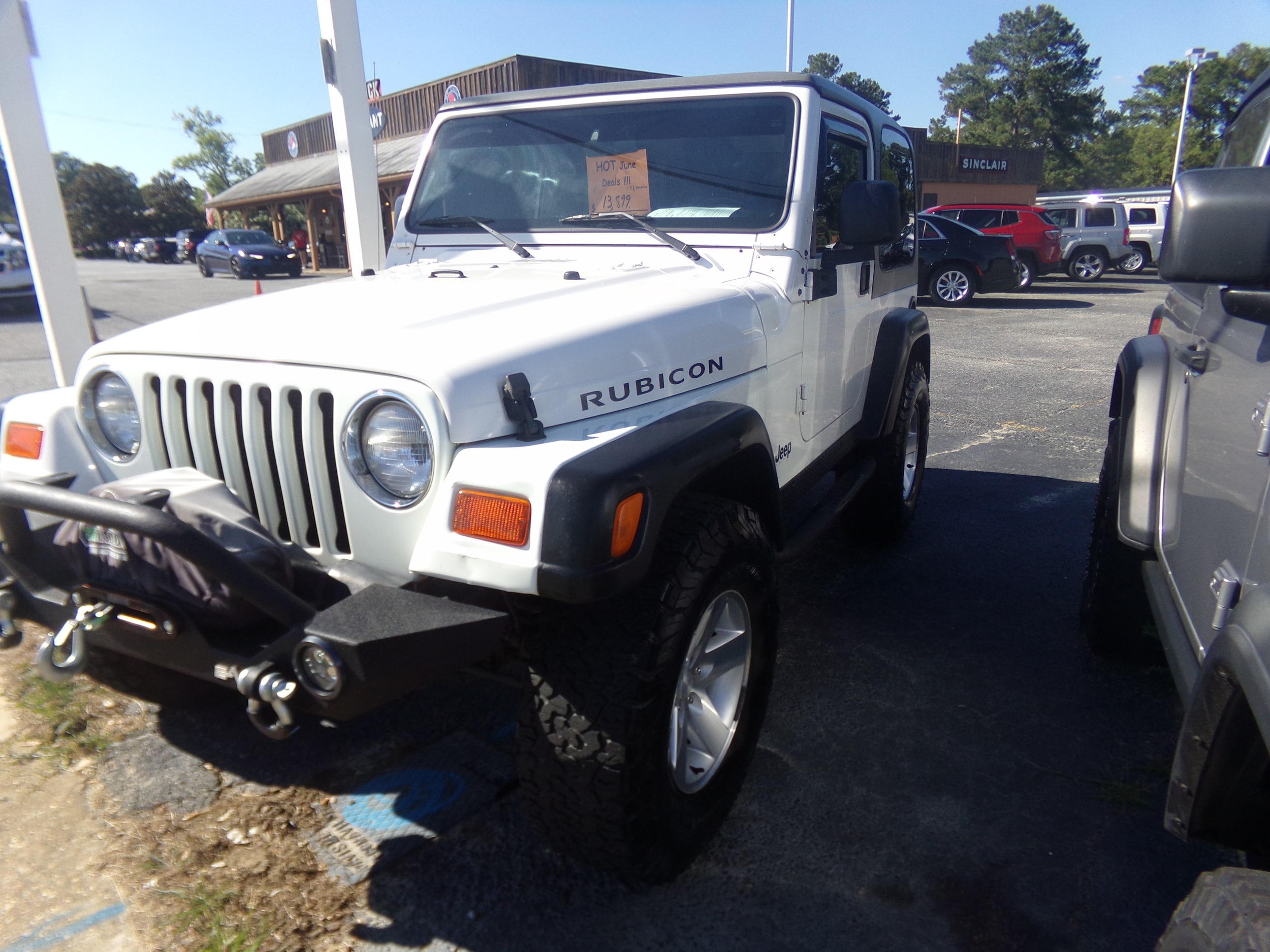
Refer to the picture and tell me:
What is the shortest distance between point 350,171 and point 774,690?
3.92 meters

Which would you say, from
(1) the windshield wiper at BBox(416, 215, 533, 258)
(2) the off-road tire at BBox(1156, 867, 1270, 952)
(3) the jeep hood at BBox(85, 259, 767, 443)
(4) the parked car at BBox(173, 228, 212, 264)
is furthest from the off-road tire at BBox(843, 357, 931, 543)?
(4) the parked car at BBox(173, 228, 212, 264)

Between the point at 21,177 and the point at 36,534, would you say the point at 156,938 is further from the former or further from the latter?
the point at 21,177

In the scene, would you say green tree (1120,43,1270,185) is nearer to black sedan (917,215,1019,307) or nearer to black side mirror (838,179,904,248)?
black sedan (917,215,1019,307)

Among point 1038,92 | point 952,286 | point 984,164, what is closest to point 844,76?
point 1038,92

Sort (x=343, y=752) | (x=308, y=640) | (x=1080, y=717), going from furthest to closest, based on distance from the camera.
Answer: (x=1080, y=717)
(x=343, y=752)
(x=308, y=640)

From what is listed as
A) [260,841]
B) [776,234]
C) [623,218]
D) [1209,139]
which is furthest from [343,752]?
[1209,139]

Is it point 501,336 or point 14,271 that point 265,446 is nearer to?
point 501,336

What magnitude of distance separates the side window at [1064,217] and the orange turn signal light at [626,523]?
22.7 m

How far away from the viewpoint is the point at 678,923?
6.94ft

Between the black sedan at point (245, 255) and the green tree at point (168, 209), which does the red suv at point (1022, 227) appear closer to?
the black sedan at point (245, 255)

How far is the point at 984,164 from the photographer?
119ft

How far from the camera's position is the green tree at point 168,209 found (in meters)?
52.8

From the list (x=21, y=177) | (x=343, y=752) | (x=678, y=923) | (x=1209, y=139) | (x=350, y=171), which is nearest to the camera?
(x=678, y=923)

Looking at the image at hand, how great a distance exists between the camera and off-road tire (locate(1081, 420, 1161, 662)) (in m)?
3.09
